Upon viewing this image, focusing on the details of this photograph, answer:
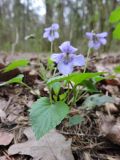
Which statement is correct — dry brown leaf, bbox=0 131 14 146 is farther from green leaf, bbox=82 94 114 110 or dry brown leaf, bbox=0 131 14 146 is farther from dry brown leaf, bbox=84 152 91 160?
green leaf, bbox=82 94 114 110

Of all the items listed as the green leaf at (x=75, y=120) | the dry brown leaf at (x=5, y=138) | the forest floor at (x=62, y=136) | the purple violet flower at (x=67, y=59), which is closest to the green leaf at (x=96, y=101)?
the forest floor at (x=62, y=136)

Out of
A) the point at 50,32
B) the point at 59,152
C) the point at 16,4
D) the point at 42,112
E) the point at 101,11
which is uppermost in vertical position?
the point at 16,4

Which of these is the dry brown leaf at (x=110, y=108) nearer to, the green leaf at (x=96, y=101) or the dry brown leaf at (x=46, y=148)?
the green leaf at (x=96, y=101)

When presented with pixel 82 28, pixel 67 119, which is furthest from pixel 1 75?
pixel 82 28

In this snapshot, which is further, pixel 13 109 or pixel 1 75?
pixel 1 75

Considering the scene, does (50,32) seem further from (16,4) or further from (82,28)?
(16,4)

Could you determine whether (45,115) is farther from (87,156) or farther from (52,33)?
(52,33)

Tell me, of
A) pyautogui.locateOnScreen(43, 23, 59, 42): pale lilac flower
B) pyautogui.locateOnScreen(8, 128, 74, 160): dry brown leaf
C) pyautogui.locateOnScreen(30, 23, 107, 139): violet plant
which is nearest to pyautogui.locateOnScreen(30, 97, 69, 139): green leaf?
pyautogui.locateOnScreen(30, 23, 107, 139): violet plant
